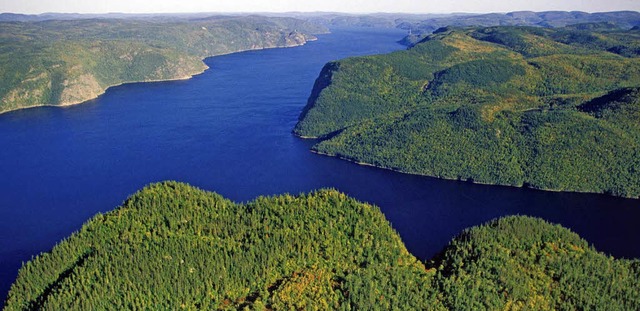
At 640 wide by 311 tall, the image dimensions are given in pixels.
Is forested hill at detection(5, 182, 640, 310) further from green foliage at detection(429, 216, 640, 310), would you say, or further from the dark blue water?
the dark blue water

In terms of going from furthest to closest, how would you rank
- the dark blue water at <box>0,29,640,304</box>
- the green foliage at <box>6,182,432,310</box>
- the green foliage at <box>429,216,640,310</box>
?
the dark blue water at <box>0,29,640,304</box> < the green foliage at <box>429,216,640,310</box> < the green foliage at <box>6,182,432,310</box>

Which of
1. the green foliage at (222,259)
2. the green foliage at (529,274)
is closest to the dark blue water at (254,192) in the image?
the green foliage at (222,259)

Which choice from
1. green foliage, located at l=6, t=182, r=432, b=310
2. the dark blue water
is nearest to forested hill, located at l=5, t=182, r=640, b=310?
Answer: green foliage, located at l=6, t=182, r=432, b=310

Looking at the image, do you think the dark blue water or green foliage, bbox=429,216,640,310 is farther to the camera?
the dark blue water

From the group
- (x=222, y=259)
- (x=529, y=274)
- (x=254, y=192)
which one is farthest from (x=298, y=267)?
(x=254, y=192)

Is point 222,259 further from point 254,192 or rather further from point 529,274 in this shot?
point 254,192

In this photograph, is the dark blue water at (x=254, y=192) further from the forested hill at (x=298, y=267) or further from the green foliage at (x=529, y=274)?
the green foliage at (x=529, y=274)

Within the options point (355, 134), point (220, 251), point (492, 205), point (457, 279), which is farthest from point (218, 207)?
point (355, 134)

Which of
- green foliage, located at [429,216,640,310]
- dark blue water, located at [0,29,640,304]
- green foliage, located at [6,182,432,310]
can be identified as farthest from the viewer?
dark blue water, located at [0,29,640,304]
